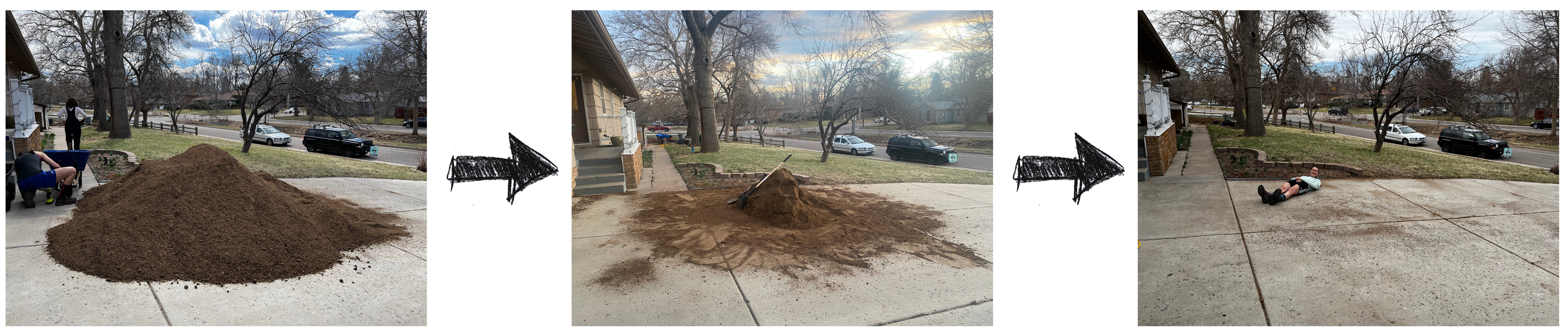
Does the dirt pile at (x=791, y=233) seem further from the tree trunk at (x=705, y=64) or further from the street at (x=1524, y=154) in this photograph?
the street at (x=1524, y=154)

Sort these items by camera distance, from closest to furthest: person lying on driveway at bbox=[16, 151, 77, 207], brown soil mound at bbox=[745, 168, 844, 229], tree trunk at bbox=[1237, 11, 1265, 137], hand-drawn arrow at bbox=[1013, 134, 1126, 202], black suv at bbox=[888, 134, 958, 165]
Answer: hand-drawn arrow at bbox=[1013, 134, 1126, 202] → person lying on driveway at bbox=[16, 151, 77, 207] → brown soil mound at bbox=[745, 168, 844, 229] → tree trunk at bbox=[1237, 11, 1265, 137] → black suv at bbox=[888, 134, 958, 165]

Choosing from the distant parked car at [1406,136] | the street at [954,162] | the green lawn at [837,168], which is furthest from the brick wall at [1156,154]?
the street at [954,162]

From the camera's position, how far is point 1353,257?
3830 mm

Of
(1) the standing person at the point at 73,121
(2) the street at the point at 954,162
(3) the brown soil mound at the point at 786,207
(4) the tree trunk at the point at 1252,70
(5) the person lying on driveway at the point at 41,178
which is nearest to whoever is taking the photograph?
(5) the person lying on driveway at the point at 41,178

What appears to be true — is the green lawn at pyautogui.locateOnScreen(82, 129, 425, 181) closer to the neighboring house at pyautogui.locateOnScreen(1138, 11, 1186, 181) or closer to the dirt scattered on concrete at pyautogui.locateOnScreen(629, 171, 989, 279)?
the dirt scattered on concrete at pyautogui.locateOnScreen(629, 171, 989, 279)

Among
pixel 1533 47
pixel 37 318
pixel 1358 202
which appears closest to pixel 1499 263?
pixel 1358 202

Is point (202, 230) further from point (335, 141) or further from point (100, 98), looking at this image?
point (335, 141)

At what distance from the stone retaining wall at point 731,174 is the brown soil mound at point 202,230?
5.63 m

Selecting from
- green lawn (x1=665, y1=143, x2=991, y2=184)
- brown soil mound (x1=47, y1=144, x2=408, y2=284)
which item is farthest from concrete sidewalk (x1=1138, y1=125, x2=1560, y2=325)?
brown soil mound (x1=47, y1=144, x2=408, y2=284)

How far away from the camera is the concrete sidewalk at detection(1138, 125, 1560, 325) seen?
10.0 feet

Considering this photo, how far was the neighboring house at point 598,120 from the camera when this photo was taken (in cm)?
607

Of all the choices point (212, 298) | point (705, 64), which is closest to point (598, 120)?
point (705, 64)

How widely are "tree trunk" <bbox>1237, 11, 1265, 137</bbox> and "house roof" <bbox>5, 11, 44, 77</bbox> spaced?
14.7 meters

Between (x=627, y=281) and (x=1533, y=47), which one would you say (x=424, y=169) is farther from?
(x=1533, y=47)
